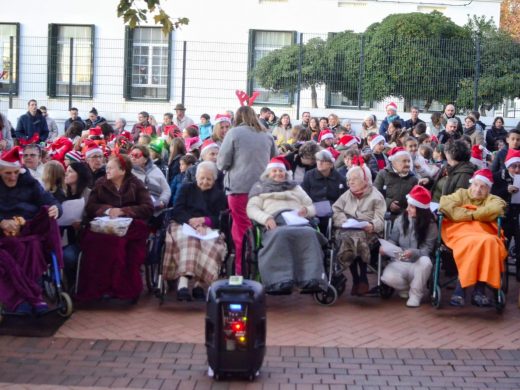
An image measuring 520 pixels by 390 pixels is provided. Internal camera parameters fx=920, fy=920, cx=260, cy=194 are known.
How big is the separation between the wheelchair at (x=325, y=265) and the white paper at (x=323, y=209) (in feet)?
0.74

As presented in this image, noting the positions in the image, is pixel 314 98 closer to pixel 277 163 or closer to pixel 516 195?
pixel 516 195

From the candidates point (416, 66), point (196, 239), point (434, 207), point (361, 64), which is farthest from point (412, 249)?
point (361, 64)

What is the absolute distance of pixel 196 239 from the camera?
9.55 meters

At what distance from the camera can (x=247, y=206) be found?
32.1 feet

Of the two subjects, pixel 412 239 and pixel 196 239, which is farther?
pixel 412 239

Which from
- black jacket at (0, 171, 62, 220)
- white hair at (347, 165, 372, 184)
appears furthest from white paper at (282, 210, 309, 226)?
black jacket at (0, 171, 62, 220)

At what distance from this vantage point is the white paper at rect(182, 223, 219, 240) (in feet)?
31.3

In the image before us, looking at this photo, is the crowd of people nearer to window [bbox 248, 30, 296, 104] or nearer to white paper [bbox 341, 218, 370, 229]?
white paper [bbox 341, 218, 370, 229]

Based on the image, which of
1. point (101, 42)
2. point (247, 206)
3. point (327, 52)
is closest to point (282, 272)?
point (247, 206)

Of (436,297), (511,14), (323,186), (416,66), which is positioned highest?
(511,14)

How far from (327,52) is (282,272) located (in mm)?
12657

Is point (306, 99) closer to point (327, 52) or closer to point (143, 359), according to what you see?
point (327, 52)

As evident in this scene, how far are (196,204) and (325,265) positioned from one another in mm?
1527

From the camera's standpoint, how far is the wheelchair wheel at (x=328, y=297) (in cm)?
955
